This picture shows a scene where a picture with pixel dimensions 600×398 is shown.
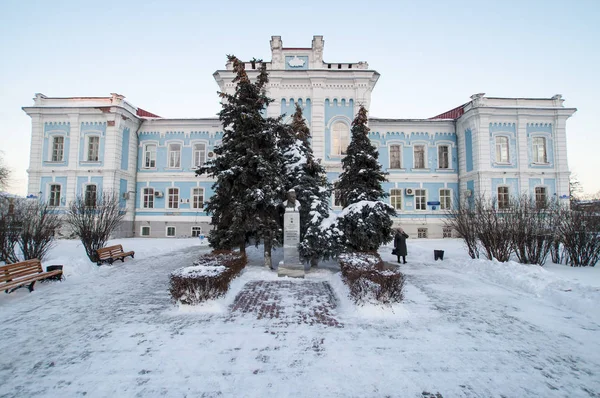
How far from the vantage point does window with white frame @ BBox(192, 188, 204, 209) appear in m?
23.6

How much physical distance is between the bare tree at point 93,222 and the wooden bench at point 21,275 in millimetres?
3198

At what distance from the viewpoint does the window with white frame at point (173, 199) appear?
23.7m

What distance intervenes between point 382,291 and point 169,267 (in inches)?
328

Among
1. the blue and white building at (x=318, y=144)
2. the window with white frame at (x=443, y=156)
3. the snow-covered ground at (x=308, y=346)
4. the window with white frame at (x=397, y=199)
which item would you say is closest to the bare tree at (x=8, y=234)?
the snow-covered ground at (x=308, y=346)

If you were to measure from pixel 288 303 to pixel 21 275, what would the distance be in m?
6.75

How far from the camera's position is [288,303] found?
270 inches

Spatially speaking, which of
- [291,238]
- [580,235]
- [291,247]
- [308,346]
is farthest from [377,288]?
[580,235]

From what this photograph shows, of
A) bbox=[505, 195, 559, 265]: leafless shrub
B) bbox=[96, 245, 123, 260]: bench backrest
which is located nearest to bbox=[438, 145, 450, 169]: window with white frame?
bbox=[505, 195, 559, 265]: leafless shrub

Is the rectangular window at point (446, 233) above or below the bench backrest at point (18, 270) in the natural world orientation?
above

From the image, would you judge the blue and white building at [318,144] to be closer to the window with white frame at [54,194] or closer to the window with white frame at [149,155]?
the window with white frame at [54,194]

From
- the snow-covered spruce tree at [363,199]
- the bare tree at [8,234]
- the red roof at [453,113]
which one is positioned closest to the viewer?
the bare tree at [8,234]

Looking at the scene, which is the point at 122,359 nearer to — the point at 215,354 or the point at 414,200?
the point at 215,354

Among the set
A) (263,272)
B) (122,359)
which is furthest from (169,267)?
(122,359)

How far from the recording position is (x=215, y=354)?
4.35 m
